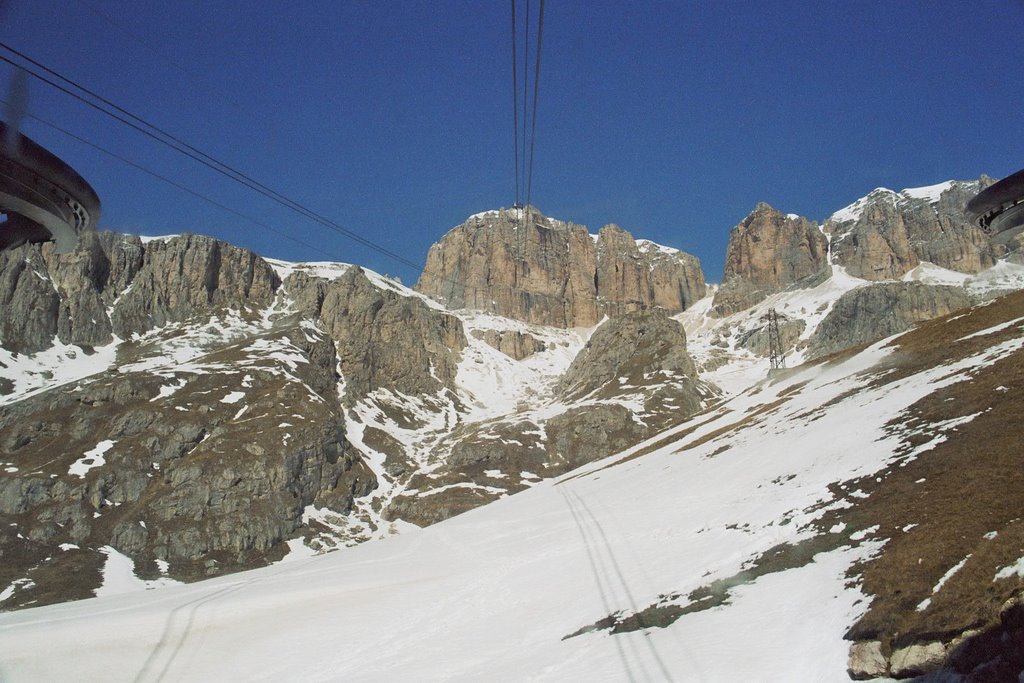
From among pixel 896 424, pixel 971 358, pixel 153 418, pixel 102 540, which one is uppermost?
pixel 153 418

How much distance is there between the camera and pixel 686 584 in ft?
76.7

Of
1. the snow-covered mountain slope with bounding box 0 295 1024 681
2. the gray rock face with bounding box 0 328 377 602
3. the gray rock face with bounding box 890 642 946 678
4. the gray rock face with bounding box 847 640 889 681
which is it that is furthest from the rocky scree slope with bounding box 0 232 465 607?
the gray rock face with bounding box 890 642 946 678

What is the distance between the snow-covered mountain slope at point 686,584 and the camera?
16094 mm

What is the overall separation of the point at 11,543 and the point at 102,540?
1585cm

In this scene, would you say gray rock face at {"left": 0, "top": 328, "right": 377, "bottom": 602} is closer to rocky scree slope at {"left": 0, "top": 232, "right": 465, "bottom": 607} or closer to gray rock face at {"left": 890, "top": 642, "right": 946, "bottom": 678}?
rocky scree slope at {"left": 0, "top": 232, "right": 465, "bottom": 607}

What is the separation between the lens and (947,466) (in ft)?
77.7

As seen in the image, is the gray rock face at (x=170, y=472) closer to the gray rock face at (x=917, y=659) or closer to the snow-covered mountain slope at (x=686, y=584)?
the snow-covered mountain slope at (x=686, y=584)

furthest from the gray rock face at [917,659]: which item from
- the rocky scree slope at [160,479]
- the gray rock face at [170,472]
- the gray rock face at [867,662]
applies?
the gray rock face at [170,472]

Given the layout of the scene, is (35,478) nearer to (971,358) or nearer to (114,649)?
(114,649)

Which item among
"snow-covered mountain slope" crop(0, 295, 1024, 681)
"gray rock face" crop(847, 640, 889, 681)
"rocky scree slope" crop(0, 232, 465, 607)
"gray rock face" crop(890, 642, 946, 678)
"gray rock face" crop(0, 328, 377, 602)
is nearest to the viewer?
"gray rock face" crop(890, 642, 946, 678)

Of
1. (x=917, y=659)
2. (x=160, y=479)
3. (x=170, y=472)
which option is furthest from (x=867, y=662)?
(x=160, y=479)

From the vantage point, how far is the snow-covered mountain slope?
52.8ft

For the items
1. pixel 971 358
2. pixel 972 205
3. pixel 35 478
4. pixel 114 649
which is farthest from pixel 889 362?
pixel 35 478

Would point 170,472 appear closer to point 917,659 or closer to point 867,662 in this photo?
point 867,662
